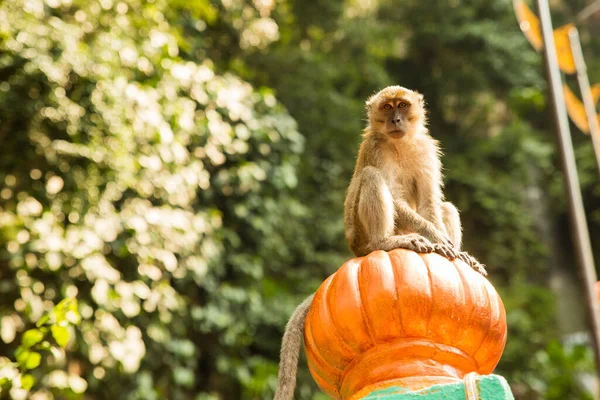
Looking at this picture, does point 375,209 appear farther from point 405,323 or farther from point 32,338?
point 32,338

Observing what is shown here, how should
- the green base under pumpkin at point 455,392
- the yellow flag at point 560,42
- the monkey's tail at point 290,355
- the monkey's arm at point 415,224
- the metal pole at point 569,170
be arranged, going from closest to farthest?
1. the green base under pumpkin at point 455,392
2. the monkey's tail at point 290,355
3. the monkey's arm at point 415,224
4. the metal pole at point 569,170
5. the yellow flag at point 560,42

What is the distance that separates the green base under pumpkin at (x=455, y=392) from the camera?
154 centimetres

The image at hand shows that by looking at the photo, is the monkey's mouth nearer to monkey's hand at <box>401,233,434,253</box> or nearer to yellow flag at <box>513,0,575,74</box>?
monkey's hand at <box>401,233,434,253</box>

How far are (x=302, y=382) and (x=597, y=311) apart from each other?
333cm

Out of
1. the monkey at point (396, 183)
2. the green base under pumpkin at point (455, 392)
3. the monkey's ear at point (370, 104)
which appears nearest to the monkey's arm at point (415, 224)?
the monkey at point (396, 183)

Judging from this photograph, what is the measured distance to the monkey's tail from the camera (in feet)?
6.77

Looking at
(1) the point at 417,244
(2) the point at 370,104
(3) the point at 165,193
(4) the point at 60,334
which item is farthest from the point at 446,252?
(3) the point at 165,193

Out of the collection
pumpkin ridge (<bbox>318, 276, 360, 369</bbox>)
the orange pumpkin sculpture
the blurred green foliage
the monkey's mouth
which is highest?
the monkey's mouth

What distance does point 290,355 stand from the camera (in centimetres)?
216

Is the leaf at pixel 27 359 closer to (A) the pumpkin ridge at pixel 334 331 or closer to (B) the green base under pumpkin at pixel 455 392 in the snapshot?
(A) the pumpkin ridge at pixel 334 331

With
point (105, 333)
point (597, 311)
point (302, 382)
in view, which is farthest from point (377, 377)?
point (302, 382)

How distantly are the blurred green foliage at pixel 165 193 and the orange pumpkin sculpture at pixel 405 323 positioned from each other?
1063 mm

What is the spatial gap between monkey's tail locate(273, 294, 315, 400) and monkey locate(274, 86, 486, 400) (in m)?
0.62

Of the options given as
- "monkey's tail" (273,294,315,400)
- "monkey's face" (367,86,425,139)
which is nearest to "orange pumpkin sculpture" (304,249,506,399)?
"monkey's tail" (273,294,315,400)
